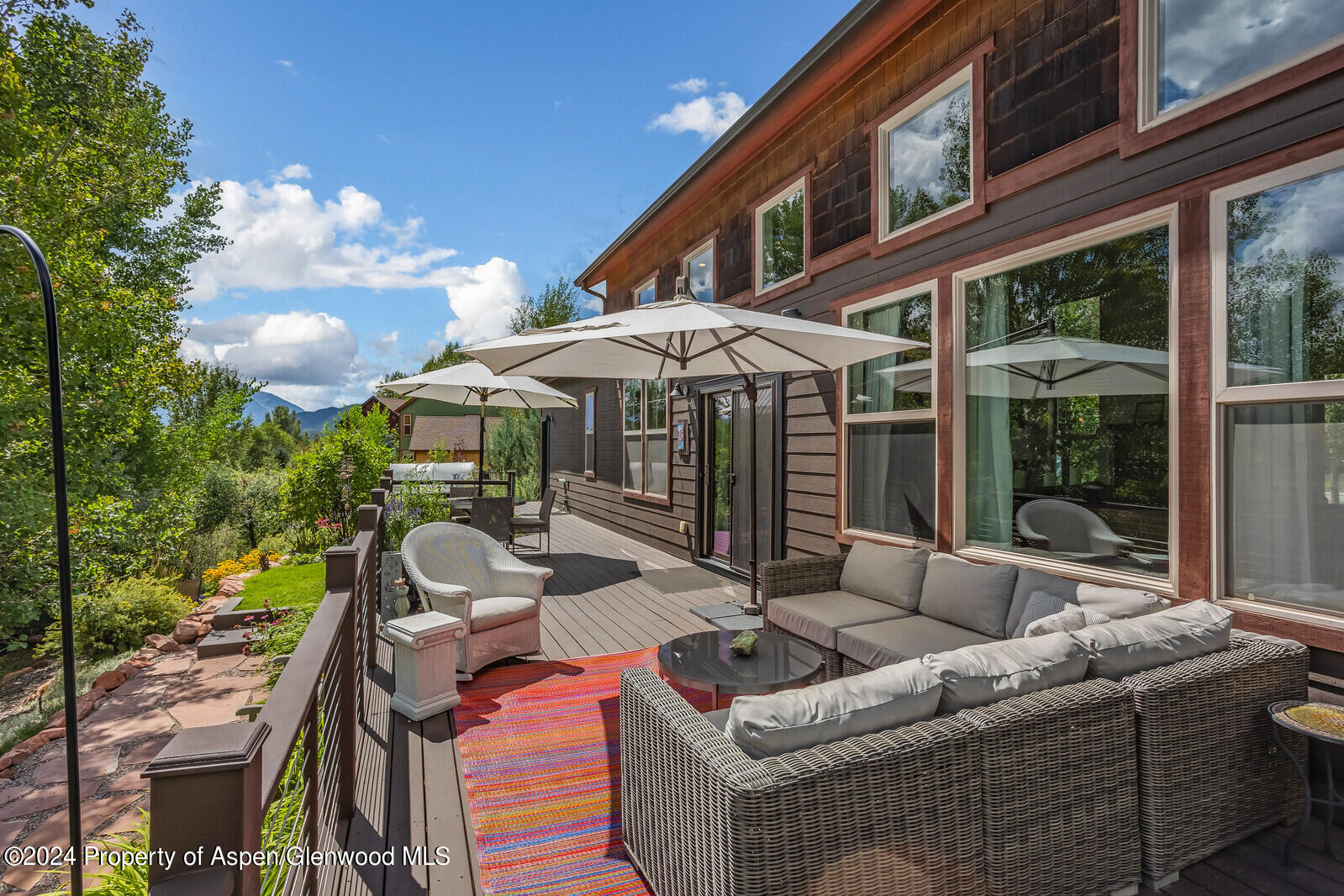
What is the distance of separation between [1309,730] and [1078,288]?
2171mm

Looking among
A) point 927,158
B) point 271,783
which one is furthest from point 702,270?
point 271,783

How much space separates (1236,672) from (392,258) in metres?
50.3

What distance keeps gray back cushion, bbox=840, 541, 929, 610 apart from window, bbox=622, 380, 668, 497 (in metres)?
4.14

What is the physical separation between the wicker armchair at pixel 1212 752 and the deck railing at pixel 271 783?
240cm

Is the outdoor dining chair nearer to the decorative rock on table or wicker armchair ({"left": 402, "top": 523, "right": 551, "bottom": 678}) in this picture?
wicker armchair ({"left": 402, "top": 523, "right": 551, "bottom": 678})

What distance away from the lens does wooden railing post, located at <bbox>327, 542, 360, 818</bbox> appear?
7.69 feet

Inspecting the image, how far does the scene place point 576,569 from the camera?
7148 mm

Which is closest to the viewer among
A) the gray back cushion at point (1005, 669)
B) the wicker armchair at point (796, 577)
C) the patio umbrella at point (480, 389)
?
the gray back cushion at point (1005, 669)

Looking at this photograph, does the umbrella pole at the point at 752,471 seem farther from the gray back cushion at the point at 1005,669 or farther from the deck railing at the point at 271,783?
the deck railing at the point at 271,783

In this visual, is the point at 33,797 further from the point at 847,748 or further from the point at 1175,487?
the point at 1175,487

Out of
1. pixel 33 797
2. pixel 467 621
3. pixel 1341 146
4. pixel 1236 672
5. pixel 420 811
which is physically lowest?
pixel 33 797

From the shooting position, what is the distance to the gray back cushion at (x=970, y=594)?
10.7 feet

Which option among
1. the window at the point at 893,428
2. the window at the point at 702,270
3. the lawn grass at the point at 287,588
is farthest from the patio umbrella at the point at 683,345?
the lawn grass at the point at 287,588

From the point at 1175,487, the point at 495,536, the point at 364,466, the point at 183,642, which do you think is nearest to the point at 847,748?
the point at 1175,487
